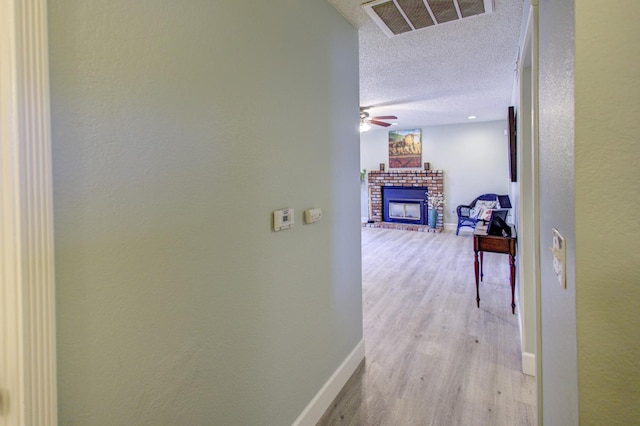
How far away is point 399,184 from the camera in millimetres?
7922

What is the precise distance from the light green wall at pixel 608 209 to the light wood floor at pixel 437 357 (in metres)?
1.38

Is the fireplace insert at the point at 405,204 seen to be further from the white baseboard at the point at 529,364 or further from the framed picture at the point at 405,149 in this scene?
the white baseboard at the point at 529,364

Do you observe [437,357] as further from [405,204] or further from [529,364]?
[405,204]

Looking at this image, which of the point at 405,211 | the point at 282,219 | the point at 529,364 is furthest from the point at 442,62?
the point at 405,211

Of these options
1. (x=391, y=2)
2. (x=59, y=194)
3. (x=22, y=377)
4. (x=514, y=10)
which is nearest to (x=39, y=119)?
(x=59, y=194)

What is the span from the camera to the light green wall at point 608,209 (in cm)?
64

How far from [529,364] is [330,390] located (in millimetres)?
1343

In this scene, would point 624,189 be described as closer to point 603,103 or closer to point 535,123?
point 603,103

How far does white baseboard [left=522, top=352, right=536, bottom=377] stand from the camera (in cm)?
218

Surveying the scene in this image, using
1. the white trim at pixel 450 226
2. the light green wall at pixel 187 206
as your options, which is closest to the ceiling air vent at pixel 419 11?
the light green wall at pixel 187 206

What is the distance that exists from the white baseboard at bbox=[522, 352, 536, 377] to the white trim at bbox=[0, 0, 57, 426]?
252cm

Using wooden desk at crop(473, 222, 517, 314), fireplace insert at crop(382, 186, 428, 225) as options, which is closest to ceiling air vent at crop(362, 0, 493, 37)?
wooden desk at crop(473, 222, 517, 314)

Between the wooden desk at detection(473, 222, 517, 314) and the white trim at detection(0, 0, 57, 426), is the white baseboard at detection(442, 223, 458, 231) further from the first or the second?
the white trim at detection(0, 0, 57, 426)

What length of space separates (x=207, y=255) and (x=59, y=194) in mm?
483
